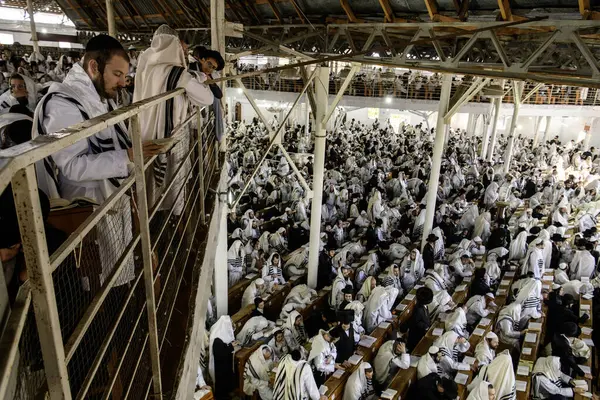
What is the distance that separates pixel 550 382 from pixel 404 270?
3.67 m

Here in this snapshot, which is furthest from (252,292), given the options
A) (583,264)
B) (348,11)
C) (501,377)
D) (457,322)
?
(583,264)

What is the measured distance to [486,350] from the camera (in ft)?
23.2

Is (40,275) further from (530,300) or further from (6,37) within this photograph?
(6,37)

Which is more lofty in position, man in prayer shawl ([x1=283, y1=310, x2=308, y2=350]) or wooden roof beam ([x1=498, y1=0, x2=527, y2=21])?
wooden roof beam ([x1=498, y1=0, x2=527, y2=21])

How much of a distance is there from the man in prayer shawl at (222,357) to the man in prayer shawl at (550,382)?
183 inches

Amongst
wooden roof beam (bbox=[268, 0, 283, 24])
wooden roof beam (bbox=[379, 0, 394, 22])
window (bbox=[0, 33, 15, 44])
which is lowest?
wooden roof beam (bbox=[379, 0, 394, 22])

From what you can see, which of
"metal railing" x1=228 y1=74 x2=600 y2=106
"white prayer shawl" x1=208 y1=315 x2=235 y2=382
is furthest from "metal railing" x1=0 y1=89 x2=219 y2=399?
"metal railing" x1=228 y1=74 x2=600 y2=106

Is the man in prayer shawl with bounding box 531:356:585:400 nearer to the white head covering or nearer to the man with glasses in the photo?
the white head covering

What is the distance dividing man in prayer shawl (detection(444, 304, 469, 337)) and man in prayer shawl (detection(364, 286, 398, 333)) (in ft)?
3.43

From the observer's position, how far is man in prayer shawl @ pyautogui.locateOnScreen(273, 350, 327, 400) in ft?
19.4

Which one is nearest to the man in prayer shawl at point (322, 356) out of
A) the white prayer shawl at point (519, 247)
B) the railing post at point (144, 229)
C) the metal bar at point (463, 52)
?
the metal bar at point (463, 52)

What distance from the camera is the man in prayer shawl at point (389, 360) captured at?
678 centimetres

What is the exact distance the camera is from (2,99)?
493 cm

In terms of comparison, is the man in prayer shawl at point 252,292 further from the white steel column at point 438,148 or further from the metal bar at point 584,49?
the metal bar at point 584,49
